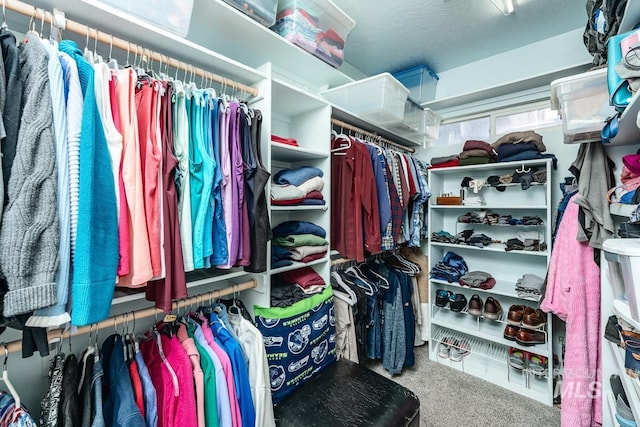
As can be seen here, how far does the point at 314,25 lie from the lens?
63.9 inches

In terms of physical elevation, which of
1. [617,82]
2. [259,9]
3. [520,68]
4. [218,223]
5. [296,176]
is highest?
[520,68]

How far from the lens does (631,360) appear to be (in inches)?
34.2

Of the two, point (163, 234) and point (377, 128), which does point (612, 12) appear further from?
point (163, 234)

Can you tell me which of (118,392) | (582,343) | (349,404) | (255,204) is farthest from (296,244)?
(582,343)

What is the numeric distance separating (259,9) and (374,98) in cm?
89

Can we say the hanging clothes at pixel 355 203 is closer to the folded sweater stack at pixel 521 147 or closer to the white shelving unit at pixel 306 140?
the white shelving unit at pixel 306 140

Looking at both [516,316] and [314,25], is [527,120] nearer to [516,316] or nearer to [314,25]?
[516,316]

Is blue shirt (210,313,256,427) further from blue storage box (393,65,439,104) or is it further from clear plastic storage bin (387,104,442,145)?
blue storage box (393,65,439,104)

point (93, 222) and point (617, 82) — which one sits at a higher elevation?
point (617, 82)

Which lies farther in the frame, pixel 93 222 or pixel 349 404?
pixel 349 404

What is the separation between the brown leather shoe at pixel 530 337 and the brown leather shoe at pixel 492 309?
0.59 feet

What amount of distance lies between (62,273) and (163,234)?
0.84ft

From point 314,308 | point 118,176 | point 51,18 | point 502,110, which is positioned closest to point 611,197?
point 314,308

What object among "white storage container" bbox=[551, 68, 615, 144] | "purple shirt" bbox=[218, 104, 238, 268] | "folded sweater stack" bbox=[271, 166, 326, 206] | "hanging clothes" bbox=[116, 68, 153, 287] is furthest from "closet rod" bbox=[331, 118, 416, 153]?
"hanging clothes" bbox=[116, 68, 153, 287]
